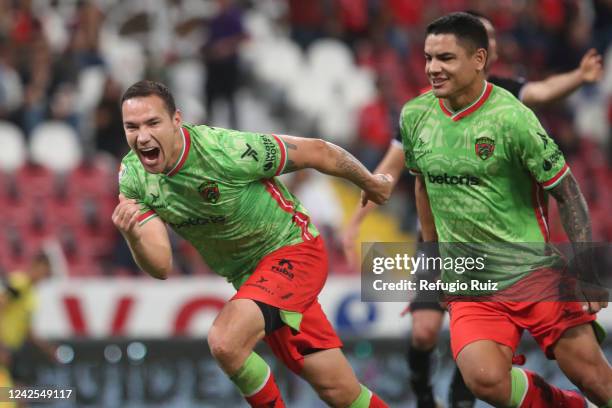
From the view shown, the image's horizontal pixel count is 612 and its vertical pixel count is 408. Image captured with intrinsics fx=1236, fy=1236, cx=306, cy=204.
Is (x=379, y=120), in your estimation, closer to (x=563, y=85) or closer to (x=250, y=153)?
(x=563, y=85)

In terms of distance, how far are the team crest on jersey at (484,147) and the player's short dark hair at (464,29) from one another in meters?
0.48

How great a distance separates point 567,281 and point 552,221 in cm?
492

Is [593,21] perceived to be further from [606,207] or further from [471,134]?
[471,134]

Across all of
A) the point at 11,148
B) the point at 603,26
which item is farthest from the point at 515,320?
the point at 603,26

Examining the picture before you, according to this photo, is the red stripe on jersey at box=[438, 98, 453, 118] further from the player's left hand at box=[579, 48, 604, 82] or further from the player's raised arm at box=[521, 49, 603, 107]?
the player's left hand at box=[579, 48, 604, 82]

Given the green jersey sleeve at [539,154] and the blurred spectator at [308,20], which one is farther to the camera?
the blurred spectator at [308,20]

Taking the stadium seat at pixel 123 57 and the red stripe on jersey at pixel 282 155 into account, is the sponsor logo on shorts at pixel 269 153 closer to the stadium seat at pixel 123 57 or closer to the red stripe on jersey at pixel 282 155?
the red stripe on jersey at pixel 282 155

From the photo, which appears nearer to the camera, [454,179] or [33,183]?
[454,179]

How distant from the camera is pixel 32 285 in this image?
11305 millimetres

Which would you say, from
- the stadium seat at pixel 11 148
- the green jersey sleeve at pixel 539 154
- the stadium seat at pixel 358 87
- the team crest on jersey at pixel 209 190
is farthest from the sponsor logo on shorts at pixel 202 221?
the stadium seat at pixel 358 87

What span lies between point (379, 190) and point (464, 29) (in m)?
1.05

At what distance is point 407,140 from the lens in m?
6.55

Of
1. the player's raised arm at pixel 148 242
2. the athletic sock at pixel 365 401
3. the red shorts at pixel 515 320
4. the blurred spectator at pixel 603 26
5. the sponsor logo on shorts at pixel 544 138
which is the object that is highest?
the blurred spectator at pixel 603 26

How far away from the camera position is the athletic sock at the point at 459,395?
24.2ft
